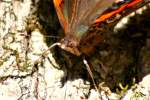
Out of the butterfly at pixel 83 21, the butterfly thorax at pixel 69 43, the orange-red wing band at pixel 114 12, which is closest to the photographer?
the orange-red wing band at pixel 114 12

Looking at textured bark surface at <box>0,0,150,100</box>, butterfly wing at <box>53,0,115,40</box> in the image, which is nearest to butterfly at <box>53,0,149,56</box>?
butterfly wing at <box>53,0,115,40</box>

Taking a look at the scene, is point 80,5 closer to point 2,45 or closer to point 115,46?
→ point 115,46

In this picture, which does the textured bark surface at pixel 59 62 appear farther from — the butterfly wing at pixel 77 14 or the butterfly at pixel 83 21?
the butterfly wing at pixel 77 14

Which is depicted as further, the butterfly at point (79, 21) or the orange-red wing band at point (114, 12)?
the butterfly at point (79, 21)

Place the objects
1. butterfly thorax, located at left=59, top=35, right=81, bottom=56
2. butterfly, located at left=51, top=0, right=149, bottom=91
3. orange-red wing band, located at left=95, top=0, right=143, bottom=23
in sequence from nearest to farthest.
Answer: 1. orange-red wing band, located at left=95, top=0, right=143, bottom=23
2. butterfly, located at left=51, top=0, right=149, bottom=91
3. butterfly thorax, located at left=59, top=35, right=81, bottom=56

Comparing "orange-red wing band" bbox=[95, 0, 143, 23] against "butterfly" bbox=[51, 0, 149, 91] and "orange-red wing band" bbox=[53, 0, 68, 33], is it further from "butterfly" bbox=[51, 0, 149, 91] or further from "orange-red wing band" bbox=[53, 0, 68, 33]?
"orange-red wing band" bbox=[53, 0, 68, 33]

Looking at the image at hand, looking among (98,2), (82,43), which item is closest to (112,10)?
(98,2)

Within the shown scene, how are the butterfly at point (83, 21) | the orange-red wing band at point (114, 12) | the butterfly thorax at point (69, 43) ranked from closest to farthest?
the orange-red wing band at point (114, 12), the butterfly at point (83, 21), the butterfly thorax at point (69, 43)

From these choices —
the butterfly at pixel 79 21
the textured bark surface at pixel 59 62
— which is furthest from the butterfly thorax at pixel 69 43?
the textured bark surface at pixel 59 62
